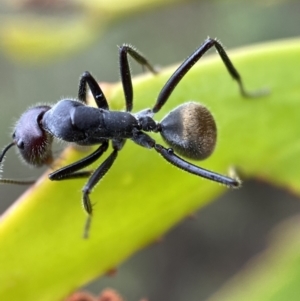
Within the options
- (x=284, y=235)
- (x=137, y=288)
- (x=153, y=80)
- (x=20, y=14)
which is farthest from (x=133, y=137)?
(x=137, y=288)

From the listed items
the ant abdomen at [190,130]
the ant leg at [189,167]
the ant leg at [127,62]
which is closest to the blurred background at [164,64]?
the ant leg at [127,62]

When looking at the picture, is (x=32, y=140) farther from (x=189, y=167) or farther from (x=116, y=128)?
(x=189, y=167)

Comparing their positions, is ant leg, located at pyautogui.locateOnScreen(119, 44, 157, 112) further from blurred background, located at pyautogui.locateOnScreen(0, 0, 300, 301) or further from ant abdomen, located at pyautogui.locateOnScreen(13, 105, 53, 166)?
ant abdomen, located at pyautogui.locateOnScreen(13, 105, 53, 166)

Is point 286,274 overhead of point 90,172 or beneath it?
beneath

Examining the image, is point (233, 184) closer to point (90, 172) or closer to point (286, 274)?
point (286, 274)

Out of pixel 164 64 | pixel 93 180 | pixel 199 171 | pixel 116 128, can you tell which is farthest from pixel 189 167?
pixel 164 64

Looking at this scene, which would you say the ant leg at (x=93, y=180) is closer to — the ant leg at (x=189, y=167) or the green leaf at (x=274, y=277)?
the ant leg at (x=189, y=167)

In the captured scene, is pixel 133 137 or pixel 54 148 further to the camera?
pixel 54 148
